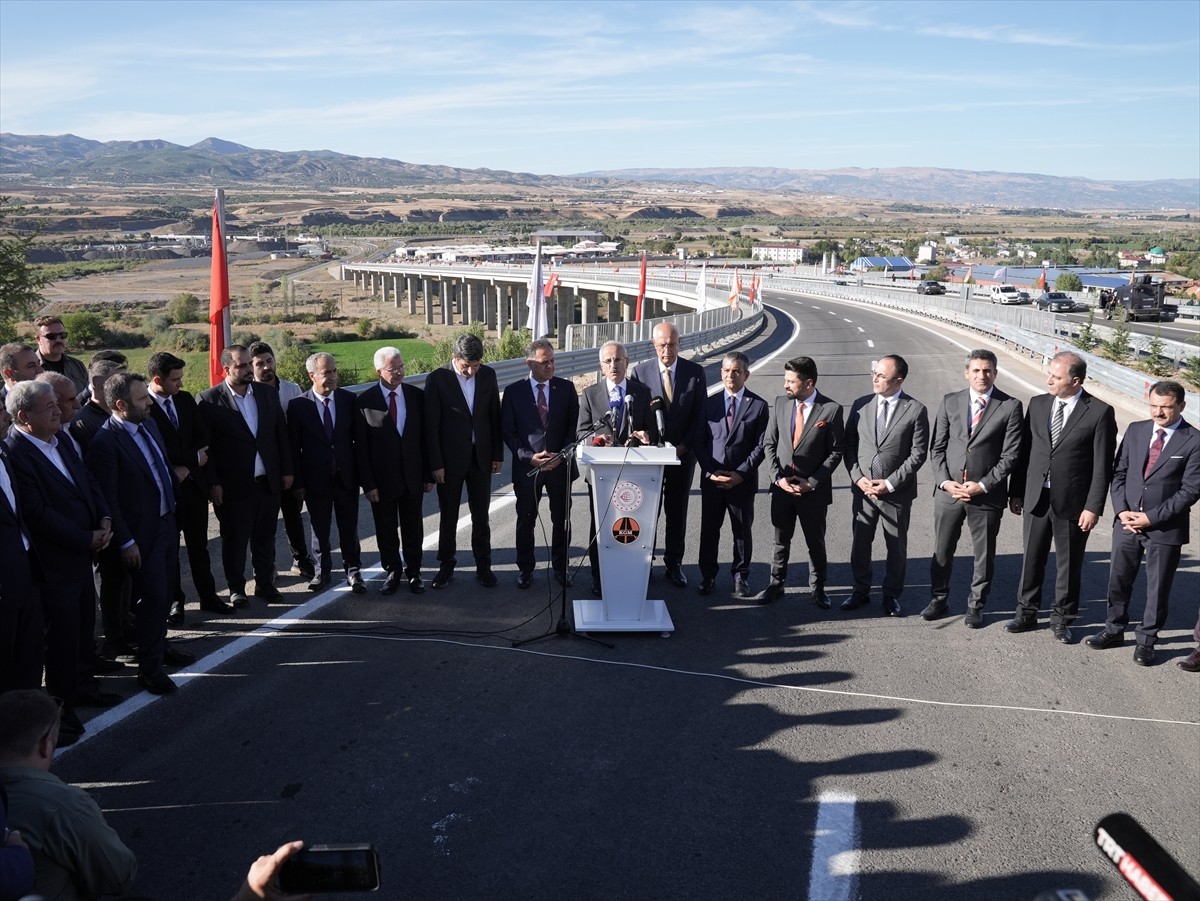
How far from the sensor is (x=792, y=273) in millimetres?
101438

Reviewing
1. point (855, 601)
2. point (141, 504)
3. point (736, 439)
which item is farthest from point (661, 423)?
point (141, 504)

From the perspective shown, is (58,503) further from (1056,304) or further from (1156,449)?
(1056,304)

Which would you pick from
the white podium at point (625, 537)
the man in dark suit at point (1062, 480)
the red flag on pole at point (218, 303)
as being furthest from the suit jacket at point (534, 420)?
the red flag on pole at point (218, 303)

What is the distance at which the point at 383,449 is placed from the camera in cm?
770

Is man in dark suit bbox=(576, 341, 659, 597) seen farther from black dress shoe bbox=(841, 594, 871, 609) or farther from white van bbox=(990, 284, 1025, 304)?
white van bbox=(990, 284, 1025, 304)

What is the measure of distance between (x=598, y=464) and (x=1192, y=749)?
157 inches

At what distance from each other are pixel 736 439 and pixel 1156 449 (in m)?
3.00

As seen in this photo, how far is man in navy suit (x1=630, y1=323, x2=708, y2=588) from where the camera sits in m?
8.08

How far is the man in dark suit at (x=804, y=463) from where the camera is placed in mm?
7645

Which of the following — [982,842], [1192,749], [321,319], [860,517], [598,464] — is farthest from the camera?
[321,319]

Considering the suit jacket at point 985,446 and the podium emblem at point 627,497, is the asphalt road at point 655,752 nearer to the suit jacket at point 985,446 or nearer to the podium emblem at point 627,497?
the podium emblem at point 627,497

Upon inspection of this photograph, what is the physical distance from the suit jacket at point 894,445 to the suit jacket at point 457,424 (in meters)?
2.96

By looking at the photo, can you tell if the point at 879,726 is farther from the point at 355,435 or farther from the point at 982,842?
the point at 355,435

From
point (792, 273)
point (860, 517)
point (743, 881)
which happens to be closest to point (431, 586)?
point (860, 517)
